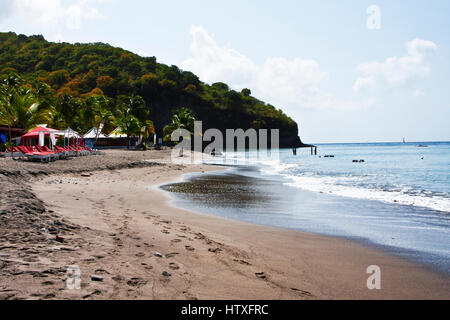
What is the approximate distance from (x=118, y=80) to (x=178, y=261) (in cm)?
9873

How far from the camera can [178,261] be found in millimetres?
4898

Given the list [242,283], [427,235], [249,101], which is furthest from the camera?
[249,101]

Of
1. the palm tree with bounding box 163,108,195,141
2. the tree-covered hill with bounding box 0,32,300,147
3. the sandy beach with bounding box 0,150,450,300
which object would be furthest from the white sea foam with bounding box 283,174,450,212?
the tree-covered hill with bounding box 0,32,300,147

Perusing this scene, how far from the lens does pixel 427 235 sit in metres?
7.53

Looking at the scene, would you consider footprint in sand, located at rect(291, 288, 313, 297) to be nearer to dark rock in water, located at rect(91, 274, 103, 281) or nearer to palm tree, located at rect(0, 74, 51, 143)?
dark rock in water, located at rect(91, 274, 103, 281)

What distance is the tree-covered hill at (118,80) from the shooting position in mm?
85062

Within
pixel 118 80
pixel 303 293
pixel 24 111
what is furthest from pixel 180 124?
pixel 303 293

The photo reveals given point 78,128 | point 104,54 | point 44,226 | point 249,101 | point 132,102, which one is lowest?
point 44,226

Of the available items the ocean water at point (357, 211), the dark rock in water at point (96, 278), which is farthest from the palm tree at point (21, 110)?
the dark rock in water at point (96, 278)

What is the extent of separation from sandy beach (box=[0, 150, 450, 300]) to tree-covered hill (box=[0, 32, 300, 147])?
57666 mm

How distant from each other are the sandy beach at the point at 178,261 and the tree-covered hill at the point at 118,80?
5767 centimetres

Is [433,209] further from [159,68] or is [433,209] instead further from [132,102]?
[159,68]

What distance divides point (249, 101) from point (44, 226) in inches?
5471
